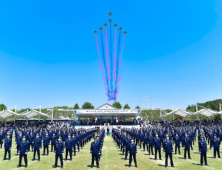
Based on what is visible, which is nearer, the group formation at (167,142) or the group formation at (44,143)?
the group formation at (44,143)

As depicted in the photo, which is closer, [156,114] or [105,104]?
[105,104]

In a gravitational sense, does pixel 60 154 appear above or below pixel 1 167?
above

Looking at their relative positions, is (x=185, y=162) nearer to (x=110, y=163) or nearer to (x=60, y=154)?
(x=110, y=163)

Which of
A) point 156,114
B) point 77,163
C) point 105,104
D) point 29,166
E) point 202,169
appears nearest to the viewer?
point 202,169

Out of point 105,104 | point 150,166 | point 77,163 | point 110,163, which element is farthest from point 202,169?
point 105,104

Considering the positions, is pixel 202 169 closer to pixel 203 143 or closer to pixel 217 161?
pixel 203 143

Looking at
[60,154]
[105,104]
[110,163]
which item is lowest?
[110,163]

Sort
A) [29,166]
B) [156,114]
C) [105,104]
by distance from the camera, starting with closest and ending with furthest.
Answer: [29,166]
[105,104]
[156,114]

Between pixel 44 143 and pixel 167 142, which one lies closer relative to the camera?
pixel 167 142

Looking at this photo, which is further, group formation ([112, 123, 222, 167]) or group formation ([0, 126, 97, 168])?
group formation ([112, 123, 222, 167])

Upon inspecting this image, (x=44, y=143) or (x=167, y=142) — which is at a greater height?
(x=167, y=142)

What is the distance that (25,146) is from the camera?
12.4 metres

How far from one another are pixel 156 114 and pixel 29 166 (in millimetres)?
76086

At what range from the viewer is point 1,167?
12.5 m
